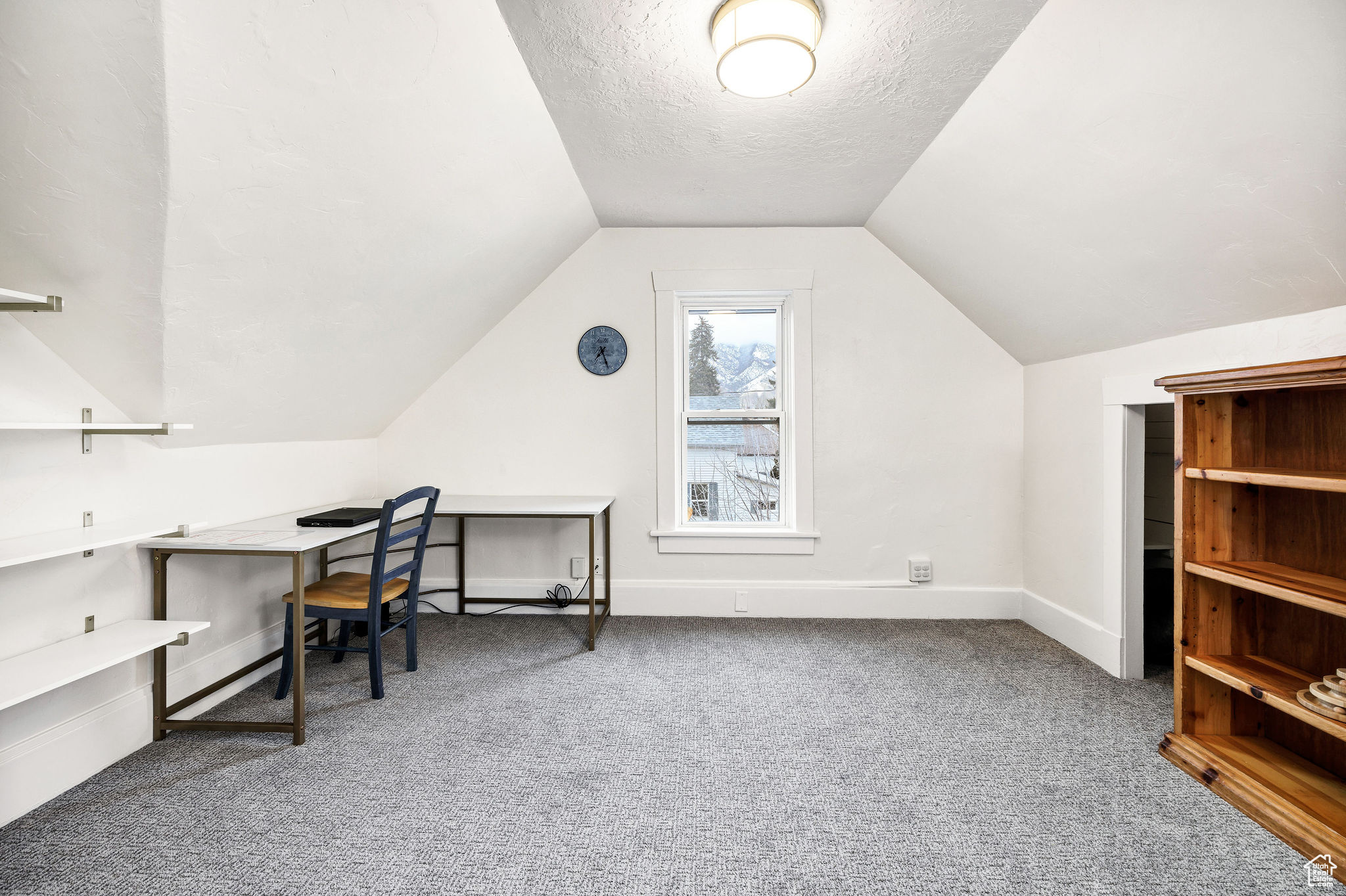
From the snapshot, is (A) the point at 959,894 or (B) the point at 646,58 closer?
(A) the point at 959,894

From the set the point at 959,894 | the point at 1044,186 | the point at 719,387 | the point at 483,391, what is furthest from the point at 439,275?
the point at 959,894

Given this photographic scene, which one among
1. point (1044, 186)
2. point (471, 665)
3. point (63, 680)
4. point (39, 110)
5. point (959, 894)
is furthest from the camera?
point (471, 665)

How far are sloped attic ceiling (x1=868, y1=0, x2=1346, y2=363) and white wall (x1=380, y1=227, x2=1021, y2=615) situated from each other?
830 millimetres

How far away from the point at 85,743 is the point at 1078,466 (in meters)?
4.27

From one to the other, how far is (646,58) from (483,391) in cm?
228

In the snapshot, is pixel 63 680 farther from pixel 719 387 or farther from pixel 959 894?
pixel 719 387

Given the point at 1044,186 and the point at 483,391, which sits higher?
the point at 1044,186

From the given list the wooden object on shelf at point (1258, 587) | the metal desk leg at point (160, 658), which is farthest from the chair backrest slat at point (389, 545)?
the wooden object on shelf at point (1258, 587)

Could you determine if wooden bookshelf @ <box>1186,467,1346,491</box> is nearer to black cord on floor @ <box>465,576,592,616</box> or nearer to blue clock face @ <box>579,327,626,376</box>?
blue clock face @ <box>579,327,626,376</box>

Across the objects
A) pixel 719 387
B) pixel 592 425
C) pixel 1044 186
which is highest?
pixel 1044 186

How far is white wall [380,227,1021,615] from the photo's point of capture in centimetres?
361

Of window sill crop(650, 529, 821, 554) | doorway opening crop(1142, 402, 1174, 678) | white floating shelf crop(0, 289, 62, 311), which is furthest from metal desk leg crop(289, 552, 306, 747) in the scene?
doorway opening crop(1142, 402, 1174, 678)

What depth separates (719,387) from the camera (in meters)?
3.84

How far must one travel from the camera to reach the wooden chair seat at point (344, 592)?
99.1 inches
